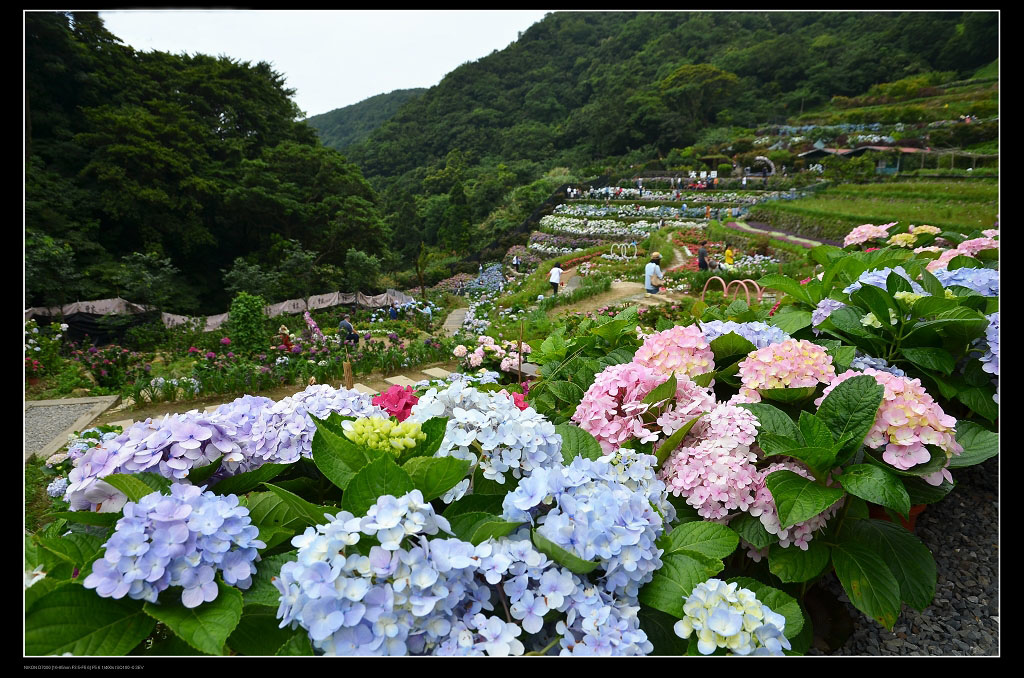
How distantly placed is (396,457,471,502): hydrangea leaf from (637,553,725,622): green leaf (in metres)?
0.31

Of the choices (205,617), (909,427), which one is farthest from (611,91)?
(205,617)

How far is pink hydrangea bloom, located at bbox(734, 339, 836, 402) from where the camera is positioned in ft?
3.87

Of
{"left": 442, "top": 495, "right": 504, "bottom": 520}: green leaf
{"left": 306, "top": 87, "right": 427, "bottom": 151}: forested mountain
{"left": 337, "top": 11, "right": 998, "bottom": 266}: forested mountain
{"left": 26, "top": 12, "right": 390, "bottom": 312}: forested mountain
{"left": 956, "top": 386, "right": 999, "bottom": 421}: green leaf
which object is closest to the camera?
{"left": 442, "top": 495, "right": 504, "bottom": 520}: green leaf

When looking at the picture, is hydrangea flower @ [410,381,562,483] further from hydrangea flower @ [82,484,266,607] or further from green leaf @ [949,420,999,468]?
green leaf @ [949,420,999,468]

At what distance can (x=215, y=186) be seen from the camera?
1510 centimetres

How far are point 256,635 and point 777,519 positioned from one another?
912mm

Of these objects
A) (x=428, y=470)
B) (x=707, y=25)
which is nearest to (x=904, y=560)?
(x=428, y=470)

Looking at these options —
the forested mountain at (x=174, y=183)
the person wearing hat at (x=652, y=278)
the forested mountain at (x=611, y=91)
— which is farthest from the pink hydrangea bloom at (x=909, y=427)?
the forested mountain at (x=611, y=91)

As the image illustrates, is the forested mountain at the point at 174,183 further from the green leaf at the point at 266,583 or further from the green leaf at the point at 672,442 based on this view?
the green leaf at the point at 672,442

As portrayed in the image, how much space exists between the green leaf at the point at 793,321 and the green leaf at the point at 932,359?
30 centimetres

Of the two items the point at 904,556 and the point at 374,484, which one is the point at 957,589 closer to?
the point at 904,556

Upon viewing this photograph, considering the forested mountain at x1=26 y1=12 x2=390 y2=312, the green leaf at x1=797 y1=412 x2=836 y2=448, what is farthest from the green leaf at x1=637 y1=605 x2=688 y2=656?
the forested mountain at x1=26 y1=12 x2=390 y2=312

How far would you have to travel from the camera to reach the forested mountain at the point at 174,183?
1147cm
